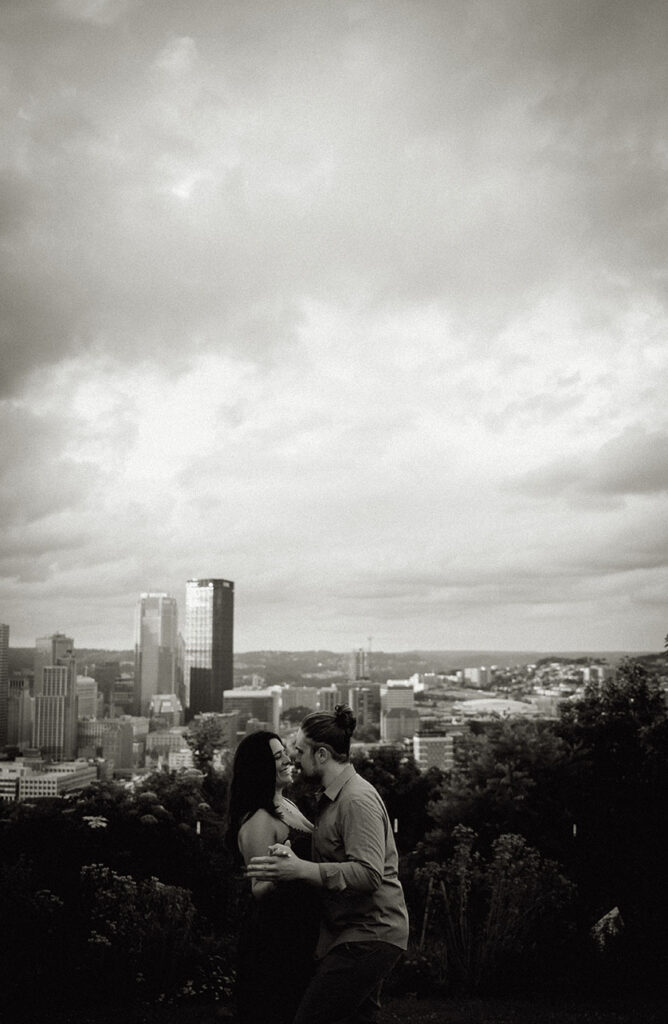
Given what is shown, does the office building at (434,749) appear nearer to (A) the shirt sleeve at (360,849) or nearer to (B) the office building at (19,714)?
(B) the office building at (19,714)

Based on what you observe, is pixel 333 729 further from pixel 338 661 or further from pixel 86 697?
pixel 338 661

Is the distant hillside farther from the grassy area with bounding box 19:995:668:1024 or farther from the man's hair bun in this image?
the man's hair bun

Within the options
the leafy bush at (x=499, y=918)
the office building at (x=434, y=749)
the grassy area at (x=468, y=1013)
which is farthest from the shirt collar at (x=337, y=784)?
the office building at (x=434, y=749)

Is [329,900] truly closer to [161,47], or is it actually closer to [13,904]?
[13,904]

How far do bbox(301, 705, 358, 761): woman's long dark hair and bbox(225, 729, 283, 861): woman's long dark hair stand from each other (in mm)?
171

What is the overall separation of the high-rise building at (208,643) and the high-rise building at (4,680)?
14.5m

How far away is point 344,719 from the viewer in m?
2.69

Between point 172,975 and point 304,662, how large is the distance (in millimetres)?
28172

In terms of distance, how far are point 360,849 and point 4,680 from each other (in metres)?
22.0

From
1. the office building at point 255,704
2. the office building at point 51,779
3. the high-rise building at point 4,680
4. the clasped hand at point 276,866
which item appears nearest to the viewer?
the clasped hand at point 276,866

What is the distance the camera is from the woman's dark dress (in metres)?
2.43

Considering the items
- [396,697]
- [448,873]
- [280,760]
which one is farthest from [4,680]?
[280,760]

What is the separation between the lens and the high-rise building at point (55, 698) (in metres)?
22.7

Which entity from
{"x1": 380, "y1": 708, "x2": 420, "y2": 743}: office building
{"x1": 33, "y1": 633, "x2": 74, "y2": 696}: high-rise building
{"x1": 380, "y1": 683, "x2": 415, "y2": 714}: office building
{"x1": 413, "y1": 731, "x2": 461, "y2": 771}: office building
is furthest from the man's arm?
{"x1": 380, "y1": 683, "x2": 415, "y2": 714}: office building
